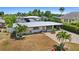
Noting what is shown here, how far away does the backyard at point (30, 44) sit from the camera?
3.59 metres

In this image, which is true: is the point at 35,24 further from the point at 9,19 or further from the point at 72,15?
the point at 72,15

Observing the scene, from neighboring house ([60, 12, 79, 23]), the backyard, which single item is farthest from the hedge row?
the backyard

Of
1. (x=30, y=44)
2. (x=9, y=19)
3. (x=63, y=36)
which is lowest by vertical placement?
(x=30, y=44)

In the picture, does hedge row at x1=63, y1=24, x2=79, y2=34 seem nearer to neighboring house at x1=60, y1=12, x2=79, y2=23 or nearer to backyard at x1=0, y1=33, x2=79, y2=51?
neighboring house at x1=60, y1=12, x2=79, y2=23

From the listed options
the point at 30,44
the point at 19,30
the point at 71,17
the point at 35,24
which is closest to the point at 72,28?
the point at 71,17

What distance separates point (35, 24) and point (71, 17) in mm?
503

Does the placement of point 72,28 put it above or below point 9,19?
below

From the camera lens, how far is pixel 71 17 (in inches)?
142

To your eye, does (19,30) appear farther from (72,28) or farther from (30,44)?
(72,28)

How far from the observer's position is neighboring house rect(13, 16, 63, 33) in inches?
142

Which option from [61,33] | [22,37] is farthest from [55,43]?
[22,37]

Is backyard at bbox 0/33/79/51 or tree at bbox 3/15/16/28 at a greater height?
tree at bbox 3/15/16/28

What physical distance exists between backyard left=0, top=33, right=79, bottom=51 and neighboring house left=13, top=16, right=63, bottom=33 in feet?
0.32
